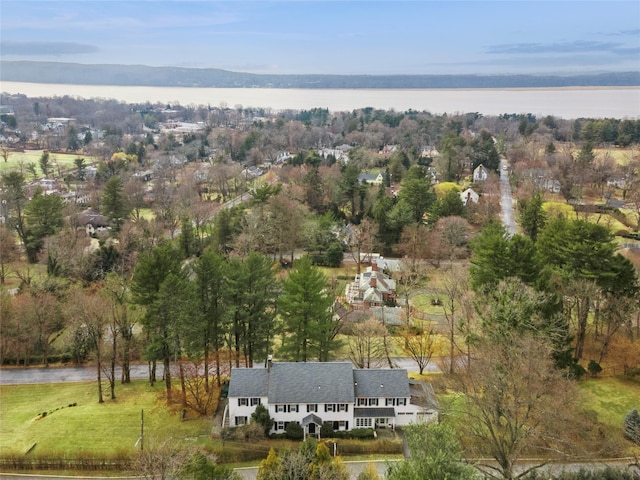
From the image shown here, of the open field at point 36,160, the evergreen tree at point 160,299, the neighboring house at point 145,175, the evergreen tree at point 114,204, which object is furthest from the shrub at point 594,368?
the open field at point 36,160

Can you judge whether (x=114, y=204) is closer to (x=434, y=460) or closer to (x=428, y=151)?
(x=434, y=460)

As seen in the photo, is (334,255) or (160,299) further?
(334,255)

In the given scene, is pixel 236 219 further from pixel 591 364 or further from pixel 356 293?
pixel 591 364

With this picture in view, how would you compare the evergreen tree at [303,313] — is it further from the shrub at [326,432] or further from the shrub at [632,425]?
the shrub at [632,425]

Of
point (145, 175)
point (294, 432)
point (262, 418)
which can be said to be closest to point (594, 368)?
point (294, 432)

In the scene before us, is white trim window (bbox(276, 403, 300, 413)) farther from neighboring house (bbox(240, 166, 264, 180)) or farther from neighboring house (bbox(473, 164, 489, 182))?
neighboring house (bbox(473, 164, 489, 182))

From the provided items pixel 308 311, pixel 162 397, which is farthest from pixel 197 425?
pixel 308 311
